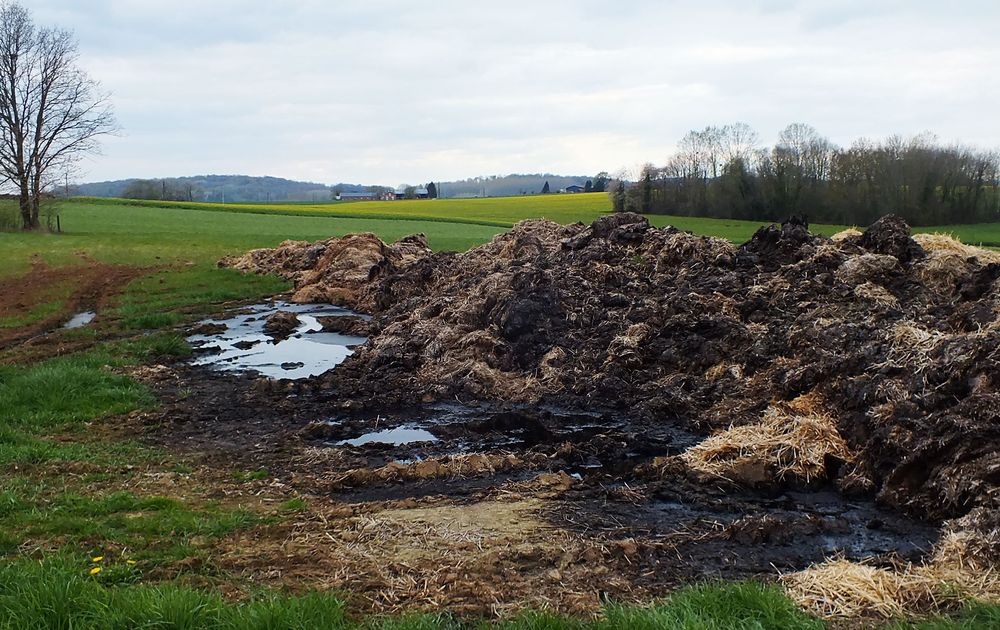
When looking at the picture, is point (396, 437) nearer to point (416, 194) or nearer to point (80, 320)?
point (80, 320)

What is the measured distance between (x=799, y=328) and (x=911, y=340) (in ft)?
6.10

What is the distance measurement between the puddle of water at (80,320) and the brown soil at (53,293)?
0.18 m

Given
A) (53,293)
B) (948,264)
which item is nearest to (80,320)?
(53,293)

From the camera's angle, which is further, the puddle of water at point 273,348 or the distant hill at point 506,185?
the distant hill at point 506,185

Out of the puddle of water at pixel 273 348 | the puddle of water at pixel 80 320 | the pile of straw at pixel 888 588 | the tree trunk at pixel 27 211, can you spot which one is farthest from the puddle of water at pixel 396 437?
the tree trunk at pixel 27 211

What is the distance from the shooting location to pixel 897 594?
4488 mm

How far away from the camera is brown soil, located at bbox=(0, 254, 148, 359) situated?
1455 cm

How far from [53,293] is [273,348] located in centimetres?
1107

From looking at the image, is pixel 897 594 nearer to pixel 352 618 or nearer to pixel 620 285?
pixel 352 618

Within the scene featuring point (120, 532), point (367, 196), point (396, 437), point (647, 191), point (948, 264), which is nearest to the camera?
point (120, 532)

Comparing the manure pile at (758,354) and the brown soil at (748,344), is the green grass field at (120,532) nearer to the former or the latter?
the manure pile at (758,354)

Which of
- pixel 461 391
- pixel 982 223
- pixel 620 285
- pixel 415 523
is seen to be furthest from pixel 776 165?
pixel 415 523

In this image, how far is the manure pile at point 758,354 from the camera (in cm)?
666

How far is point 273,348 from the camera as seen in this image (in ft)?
46.5
